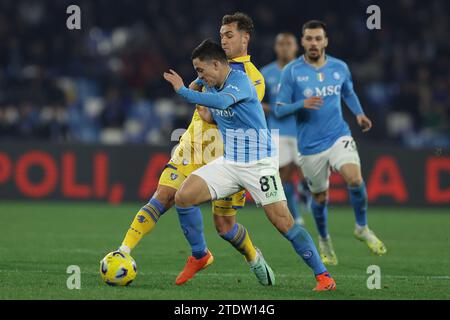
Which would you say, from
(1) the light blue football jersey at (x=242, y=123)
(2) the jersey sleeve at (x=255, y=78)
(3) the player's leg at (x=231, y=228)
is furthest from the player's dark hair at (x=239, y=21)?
(3) the player's leg at (x=231, y=228)

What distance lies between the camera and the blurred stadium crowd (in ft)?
62.2

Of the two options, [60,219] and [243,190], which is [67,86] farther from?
[243,190]

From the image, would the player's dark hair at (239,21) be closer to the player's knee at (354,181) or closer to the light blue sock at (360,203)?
the player's knee at (354,181)

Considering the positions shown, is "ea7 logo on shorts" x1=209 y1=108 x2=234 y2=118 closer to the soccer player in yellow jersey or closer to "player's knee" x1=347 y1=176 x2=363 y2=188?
the soccer player in yellow jersey

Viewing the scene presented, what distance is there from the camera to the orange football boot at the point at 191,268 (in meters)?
8.15

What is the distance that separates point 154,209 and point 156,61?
40.4ft

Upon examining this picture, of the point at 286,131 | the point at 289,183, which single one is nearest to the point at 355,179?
the point at 289,183

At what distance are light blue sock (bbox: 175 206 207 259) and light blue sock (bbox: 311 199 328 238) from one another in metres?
2.29

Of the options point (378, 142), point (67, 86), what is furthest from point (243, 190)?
point (67, 86)

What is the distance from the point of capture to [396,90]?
66.2ft

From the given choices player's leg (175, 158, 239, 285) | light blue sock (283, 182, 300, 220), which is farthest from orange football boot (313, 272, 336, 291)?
light blue sock (283, 182, 300, 220)

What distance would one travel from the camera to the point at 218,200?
835cm

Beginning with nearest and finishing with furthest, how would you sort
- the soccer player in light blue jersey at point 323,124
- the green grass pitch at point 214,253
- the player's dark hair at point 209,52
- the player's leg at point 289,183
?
the green grass pitch at point 214,253 < the player's dark hair at point 209,52 < the soccer player in light blue jersey at point 323,124 < the player's leg at point 289,183

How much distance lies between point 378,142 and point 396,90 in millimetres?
1890
